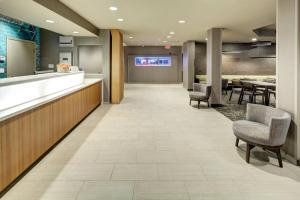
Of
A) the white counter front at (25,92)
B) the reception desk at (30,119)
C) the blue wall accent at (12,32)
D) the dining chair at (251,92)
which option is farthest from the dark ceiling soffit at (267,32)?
the blue wall accent at (12,32)

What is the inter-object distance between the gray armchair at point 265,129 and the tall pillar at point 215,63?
5054 mm

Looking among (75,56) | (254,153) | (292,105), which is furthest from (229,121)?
(75,56)

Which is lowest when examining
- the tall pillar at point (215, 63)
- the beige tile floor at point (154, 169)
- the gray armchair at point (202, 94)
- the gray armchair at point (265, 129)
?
the beige tile floor at point (154, 169)

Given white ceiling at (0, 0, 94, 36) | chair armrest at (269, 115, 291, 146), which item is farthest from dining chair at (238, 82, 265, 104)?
white ceiling at (0, 0, 94, 36)

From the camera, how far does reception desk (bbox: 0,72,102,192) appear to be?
3127mm

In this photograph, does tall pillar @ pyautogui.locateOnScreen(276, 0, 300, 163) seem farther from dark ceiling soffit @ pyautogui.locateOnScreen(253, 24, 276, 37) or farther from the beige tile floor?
dark ceiling soffit @ pyautogui.locateOnScreen(253, 24, 276, 37)

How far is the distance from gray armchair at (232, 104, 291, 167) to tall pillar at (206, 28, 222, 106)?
16.6 ft

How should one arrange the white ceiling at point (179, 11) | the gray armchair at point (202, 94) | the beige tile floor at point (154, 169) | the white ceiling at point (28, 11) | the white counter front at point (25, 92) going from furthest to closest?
the gray armchair at point (202, 94), the white ceiling at point (179, 11), the white ceiling at point (28, 11), the white counter front at point (25, 92), the beige tile floor at point (154, 169)

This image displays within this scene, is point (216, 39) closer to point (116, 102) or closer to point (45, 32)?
point (116, 102)

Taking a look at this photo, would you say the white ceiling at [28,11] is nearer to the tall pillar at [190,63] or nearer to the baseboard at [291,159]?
the baseboard at [291,159]

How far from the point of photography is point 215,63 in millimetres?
9820

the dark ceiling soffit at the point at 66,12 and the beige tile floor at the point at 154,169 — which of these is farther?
the dark ceiling soffit at the point at 66,12

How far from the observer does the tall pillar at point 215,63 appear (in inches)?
384

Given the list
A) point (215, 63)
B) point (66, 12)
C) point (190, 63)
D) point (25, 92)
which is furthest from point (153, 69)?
point (25, 92)
